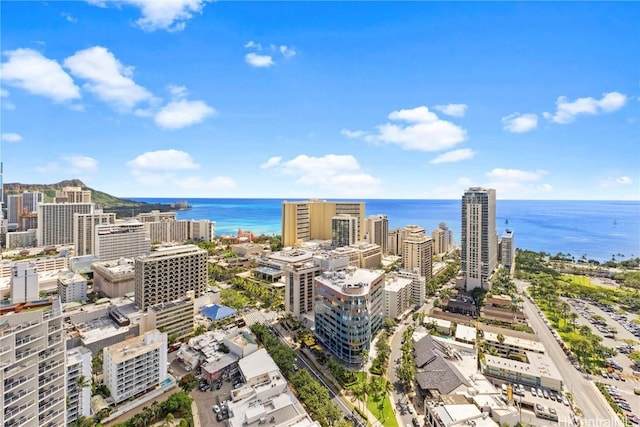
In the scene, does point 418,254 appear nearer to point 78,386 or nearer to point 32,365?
point 78,386

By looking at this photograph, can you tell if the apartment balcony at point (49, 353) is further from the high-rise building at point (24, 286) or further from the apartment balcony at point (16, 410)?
the high-rise building at point (24, 286)

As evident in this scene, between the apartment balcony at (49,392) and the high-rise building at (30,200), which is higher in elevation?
the high-rise building at (30,200)

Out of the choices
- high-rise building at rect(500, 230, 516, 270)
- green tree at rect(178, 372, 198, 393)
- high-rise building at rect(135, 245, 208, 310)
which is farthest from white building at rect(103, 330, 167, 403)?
high-rise building at rect(500, 230, 516, 270)

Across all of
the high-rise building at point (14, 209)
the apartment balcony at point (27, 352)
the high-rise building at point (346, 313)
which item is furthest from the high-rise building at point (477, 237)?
the high-rise building at point (14, 209)

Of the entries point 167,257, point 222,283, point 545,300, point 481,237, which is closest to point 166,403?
point 167,257

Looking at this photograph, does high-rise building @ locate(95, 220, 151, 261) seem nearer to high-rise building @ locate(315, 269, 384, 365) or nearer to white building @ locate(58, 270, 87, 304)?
white building @ locate(58, 270, 87, 304)

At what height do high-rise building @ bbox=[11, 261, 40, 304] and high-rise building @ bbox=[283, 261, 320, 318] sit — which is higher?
high-rise building @ bbox=[11, 261, 40, 304]
